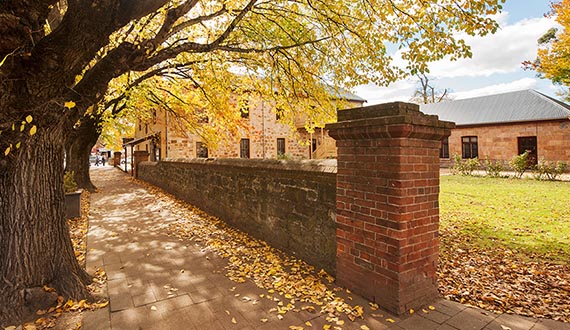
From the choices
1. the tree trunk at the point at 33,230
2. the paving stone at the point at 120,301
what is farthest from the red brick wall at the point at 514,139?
the tree trunk at the point at 33,230

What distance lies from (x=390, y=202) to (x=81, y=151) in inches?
574

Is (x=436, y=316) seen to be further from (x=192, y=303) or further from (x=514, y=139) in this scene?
(x=514, y=139)

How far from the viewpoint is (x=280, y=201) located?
189 inches

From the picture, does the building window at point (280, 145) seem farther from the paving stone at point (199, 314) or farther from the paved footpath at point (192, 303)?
the paving stone at point (199, 314)

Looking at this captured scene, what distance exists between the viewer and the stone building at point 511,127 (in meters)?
19.5

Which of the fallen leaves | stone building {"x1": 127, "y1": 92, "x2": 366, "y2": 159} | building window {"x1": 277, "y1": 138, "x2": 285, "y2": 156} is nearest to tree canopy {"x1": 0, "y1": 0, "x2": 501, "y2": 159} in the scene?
the fallen leaves

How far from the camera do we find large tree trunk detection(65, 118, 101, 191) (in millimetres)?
12680

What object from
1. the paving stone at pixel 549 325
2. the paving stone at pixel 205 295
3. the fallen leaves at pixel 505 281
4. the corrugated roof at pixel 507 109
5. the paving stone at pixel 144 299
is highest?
the corrugated roof at pixel 507 109

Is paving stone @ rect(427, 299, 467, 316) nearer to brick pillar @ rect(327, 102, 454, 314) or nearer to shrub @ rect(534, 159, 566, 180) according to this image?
brick pillar @ rect(327, 102, 454, 314)

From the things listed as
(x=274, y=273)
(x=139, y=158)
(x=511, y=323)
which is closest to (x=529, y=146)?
(x=511, y=323)

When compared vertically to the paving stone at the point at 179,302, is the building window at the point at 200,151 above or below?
above

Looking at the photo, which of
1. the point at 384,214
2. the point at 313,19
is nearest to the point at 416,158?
the point at 384,214

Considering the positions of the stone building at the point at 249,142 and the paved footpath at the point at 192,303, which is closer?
the paved footpath at the point at 192,303

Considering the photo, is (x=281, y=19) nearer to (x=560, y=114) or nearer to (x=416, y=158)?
(x=416, y=158)
